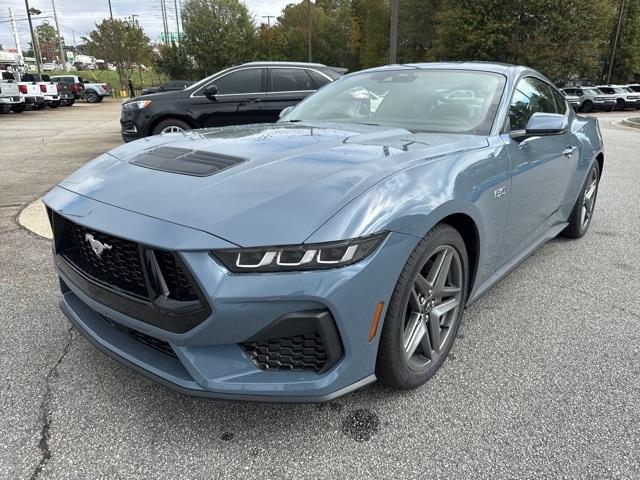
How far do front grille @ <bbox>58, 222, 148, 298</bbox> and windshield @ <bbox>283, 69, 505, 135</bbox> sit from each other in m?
1.79

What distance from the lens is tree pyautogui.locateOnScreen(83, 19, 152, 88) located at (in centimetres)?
4734

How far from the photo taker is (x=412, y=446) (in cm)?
196

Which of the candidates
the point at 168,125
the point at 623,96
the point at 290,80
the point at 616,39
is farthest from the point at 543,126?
the point at 616,39

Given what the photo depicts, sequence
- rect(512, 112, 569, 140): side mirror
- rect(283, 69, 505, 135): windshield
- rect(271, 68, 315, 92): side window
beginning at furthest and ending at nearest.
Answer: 1. rect(271, 68, 315, 92): side window
2. rect(283, 69, 505, 135): windshield
3. rect(512, 112, 569, 140): side mirror

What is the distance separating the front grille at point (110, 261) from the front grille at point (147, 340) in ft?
0.63

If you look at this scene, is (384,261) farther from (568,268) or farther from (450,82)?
(568,268)

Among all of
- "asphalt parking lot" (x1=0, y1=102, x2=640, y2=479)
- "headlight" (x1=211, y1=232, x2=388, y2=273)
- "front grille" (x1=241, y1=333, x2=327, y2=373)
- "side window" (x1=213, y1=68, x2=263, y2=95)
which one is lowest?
"asphalt parking lot" (x1=0, y1=102, x2=640, y2=479)

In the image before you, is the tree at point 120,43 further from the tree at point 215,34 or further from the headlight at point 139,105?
the headlight at point 139,105

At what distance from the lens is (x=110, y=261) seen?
1.98 metres

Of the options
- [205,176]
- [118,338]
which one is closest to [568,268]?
[205,176]

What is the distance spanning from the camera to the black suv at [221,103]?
8.50 metres

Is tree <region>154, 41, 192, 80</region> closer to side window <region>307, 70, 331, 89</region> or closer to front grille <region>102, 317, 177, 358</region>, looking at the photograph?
side window <region>307, 70, 331, 89</region>

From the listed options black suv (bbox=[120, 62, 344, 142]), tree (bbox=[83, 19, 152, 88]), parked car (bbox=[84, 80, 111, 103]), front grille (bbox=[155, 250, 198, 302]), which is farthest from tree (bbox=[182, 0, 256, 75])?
front grille (bbox=[155, 250, 198, 302])

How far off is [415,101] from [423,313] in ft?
5.14
